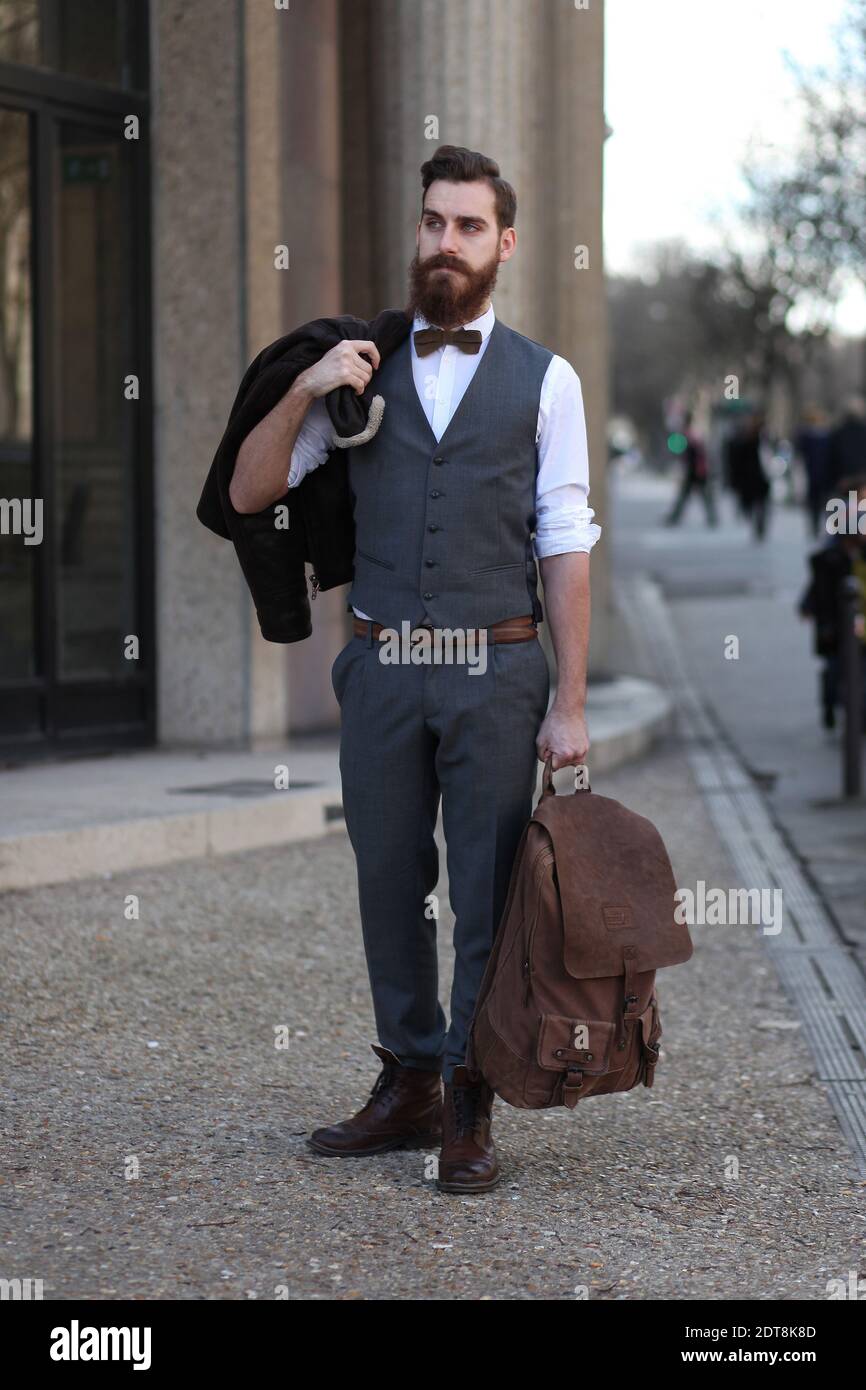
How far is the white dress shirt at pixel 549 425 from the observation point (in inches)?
155

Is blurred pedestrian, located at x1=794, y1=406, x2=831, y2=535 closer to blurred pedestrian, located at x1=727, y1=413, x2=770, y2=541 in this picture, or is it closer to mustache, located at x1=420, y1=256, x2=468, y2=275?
blurred pedestrian, located at x1=727, y1=413, x2=770, y2=541

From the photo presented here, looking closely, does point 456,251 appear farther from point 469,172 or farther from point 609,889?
point 609,889

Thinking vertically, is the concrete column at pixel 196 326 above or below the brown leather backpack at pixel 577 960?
above

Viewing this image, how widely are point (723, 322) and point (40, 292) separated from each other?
53.4m

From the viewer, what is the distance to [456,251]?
3.85m

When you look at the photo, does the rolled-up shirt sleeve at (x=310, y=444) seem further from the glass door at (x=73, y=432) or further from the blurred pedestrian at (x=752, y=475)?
the blurred pedestrian at (x=752, y=475)

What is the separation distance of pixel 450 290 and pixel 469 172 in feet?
0.78

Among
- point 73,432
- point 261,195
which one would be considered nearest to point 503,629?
point 73,432

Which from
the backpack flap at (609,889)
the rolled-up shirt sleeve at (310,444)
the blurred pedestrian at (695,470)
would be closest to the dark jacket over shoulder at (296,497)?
the rolled-up shirt sleeve at (310,444)

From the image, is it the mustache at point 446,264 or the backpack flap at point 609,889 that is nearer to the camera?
the backpack flap at point 609,889

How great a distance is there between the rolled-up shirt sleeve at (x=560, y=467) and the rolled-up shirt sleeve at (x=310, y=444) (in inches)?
17.8

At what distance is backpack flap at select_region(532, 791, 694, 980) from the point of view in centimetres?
373

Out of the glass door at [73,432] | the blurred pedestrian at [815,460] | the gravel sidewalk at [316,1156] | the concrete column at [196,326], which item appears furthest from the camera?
the blurred pedestrian at [815,460]

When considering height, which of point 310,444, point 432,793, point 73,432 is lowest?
point 432,793
